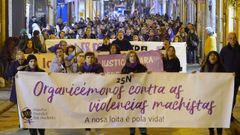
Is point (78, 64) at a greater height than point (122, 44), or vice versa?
point (122, 44)

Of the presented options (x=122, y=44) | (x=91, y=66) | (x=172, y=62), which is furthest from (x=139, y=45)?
(x=91, y=66)

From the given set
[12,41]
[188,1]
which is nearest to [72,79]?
[12,41]

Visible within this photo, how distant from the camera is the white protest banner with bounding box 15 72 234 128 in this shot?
11133 millimetres

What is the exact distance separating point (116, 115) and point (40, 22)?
2914cm

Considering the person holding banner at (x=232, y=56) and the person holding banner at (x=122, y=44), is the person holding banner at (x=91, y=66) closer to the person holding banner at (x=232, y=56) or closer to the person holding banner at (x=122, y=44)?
the person holding banner at (x=232, y=56)

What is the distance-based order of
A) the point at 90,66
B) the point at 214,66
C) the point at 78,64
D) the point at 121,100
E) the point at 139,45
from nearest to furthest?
1. the point at 121,100
2. the point at 214,66
3. the point at 90,66
4. the point at 78,64
5. the point at 139,45

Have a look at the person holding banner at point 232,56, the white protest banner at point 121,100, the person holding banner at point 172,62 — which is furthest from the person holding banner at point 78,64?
the person holding banner at point 232,56

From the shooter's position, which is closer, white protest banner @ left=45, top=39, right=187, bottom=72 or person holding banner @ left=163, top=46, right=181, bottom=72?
person holding banner @ left=163, top=46, right=181, bottom=72

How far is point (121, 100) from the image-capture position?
36.8 ft

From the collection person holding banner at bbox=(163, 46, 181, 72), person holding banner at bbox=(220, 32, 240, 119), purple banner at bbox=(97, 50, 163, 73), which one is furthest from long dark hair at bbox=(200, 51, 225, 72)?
purple banner at bbox=(97, 50, 163, 73)

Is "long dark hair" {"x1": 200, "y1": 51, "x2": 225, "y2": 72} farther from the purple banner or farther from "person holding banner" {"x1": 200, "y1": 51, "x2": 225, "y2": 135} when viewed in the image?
the purple banner

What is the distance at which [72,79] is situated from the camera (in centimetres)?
1119

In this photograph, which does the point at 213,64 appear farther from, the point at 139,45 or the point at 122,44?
the point at 139,45

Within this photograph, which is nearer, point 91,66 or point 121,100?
point 121,100
